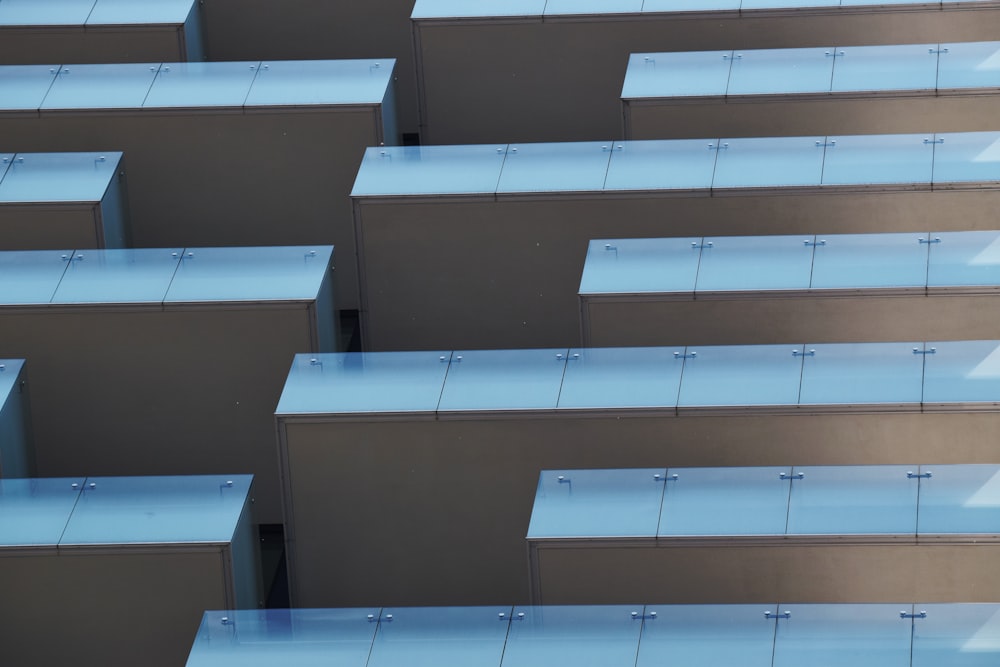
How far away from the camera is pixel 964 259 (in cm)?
2258

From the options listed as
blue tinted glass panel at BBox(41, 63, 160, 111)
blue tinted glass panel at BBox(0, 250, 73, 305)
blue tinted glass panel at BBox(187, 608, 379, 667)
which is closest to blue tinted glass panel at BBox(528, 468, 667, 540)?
blue tinted glass panel at BBox(187, 608, 379, 667)

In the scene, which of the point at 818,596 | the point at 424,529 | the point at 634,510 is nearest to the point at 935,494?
the point at 818,596

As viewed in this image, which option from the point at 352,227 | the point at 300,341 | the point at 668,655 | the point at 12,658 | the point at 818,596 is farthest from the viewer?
the point at 352,227

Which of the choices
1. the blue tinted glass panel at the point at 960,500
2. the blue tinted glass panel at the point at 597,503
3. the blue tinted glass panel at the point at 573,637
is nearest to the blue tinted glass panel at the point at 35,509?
the blue tinted glass panel at the point at 597,503

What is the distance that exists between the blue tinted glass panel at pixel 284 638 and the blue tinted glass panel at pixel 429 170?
7013 mm

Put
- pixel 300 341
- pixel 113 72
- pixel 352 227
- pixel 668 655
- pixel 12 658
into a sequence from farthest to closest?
pixel 113 72 < pixel 352 227 < pixel 300 341 < pixel 12 658 < pixel 668 655

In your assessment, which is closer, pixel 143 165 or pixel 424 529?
pixel 424 529

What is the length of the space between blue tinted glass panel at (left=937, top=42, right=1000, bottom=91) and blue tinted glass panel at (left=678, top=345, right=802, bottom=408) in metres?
5.43

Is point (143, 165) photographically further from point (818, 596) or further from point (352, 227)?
point (818, 596)

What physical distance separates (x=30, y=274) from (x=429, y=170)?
4449 millimetres

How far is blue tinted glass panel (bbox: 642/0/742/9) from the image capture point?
27.3 meters

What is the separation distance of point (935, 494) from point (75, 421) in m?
9.16

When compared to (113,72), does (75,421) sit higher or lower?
lower

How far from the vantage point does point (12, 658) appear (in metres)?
20.7
